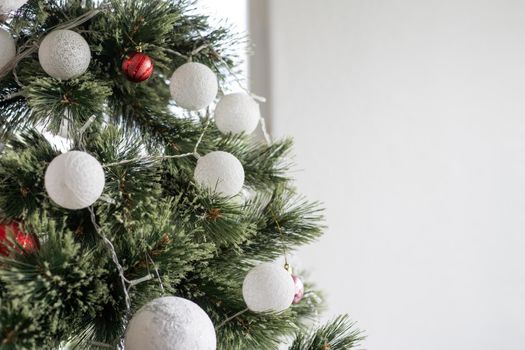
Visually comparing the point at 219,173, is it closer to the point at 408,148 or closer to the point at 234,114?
the point at 234,114

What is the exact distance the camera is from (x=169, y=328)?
326 mm

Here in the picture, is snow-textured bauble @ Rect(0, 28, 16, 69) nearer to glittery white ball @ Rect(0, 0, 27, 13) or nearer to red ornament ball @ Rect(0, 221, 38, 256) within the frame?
glittery white ball @ Rect(0, 0, 27, 13)

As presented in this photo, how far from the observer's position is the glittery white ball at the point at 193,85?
1.52 ft

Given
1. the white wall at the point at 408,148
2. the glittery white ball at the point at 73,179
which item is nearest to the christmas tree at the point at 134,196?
the glittery white ball at the point at 73,179

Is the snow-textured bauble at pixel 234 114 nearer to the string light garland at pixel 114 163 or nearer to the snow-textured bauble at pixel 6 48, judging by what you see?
the string light garland at pixel 114 163

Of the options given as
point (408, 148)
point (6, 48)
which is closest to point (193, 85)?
point (6, 48)

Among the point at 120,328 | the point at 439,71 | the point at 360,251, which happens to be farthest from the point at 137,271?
the point at 439,71

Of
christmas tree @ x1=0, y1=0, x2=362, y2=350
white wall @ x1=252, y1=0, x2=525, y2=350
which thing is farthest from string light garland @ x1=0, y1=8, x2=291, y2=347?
white wall @ x1=252, y1=0, x2=525, y2=350

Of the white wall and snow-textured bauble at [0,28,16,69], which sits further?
the white wall

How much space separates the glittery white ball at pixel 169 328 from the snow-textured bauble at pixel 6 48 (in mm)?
237

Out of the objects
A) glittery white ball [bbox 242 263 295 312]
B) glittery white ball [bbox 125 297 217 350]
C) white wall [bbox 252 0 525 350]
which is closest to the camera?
glittery white ball [bbox 125 297 217 350]

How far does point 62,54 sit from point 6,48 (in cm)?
5

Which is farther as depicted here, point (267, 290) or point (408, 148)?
point (408, 148)

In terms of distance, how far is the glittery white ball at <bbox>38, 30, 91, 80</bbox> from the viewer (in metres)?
0.41
